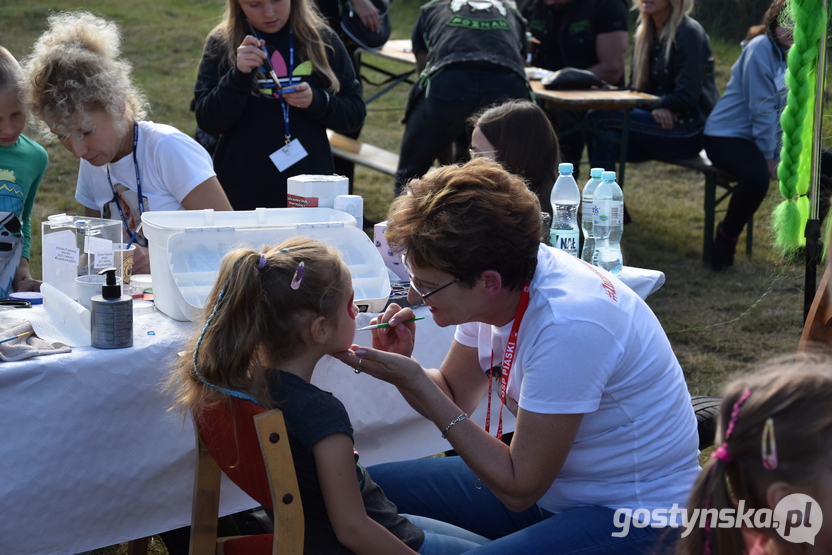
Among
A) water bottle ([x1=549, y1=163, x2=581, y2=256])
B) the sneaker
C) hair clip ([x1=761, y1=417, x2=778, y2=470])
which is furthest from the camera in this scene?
the sneaker

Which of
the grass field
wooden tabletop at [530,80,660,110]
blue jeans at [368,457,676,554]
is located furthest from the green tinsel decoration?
wooden tabletop at [530,80,660,110]

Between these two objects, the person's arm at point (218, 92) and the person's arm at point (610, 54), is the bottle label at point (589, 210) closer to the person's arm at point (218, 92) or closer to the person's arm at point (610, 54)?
the person's arm at point (218, 92)

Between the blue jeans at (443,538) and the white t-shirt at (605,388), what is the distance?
20 centimetres

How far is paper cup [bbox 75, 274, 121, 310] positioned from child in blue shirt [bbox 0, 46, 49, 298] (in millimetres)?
689

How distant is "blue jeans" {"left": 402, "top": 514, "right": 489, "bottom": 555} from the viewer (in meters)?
1.74

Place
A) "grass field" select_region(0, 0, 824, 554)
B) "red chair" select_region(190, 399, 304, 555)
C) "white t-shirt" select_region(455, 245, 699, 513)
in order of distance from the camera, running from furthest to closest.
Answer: "grass field" select_region(0, 0, 824, 554)
"white t-shirt" select_region(455, 245, 699, 513)
"red chair" select_region(190, 399, 304, 555)

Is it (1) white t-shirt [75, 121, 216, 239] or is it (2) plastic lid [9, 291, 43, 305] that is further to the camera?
(1) white t-shirt [75, 121, 216, 239]

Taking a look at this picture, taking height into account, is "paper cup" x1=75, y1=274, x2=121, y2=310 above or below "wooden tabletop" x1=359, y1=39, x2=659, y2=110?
below

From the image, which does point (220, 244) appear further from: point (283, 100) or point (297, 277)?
point (283, 100)

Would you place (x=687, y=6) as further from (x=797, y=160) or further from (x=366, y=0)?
(x=797, y=160)

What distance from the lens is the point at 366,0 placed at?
15.2 ft

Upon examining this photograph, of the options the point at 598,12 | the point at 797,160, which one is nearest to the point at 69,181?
the point at 598,12

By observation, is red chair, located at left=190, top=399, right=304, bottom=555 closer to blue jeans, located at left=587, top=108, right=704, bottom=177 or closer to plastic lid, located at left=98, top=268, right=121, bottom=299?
plastic lid, located at left=98, top=268, right=121, bottom=299

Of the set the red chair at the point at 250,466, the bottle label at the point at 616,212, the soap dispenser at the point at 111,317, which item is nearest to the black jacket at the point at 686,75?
the bottle label at the point at 616,212
